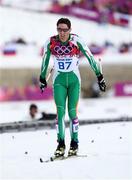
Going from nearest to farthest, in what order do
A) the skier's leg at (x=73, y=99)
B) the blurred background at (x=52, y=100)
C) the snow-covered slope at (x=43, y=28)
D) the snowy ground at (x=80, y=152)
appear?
the snowy ground at (x=80, y=152) → the blurred background at (x=52, y=100) → the skier's leg at (x=73, y=99) → the snow-covered slope at (x=43, y=28)

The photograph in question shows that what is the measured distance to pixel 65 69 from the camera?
7.25 metres

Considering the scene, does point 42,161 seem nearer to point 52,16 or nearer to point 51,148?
point 51,148

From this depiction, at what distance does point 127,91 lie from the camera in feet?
77.4

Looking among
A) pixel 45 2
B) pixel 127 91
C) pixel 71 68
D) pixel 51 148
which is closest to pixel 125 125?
pixel 51 148

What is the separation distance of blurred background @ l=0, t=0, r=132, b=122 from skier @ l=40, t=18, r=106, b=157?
14.9m

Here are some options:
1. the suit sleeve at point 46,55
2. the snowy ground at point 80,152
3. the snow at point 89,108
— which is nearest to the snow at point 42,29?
the snow at point 89,108

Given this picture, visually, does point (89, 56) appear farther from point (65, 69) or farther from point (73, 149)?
point (73, 149)

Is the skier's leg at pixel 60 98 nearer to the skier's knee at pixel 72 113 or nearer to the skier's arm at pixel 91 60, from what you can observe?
the skier's knee at pixel 72 113

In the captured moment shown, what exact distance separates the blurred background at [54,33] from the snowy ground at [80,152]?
1330 centimetres

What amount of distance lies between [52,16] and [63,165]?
25.3m

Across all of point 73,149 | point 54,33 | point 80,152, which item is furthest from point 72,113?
point 54,33

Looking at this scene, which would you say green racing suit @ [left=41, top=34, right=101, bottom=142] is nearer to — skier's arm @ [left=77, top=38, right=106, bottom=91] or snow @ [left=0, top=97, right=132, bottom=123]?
skier's arm @ [left=77, top=38, right=106, bottom=91]

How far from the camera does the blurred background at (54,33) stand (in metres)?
23.6

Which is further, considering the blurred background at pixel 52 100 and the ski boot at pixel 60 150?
the ski boot at pixel 60 150
